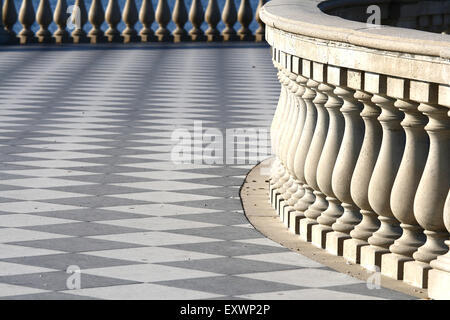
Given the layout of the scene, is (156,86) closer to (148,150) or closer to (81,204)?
(148,150)

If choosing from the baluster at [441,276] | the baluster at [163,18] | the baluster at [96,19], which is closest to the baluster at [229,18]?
the baluster at [163,18]

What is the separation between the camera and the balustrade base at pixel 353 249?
6.77 m

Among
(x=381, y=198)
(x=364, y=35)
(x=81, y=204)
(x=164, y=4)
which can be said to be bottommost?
(x=164, y=4)

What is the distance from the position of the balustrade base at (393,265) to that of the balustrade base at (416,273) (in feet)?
0.12

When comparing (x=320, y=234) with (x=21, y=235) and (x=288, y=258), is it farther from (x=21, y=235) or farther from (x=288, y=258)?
(x=21, y=235)

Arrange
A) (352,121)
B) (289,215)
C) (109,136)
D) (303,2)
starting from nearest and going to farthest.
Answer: (352,121) → (289,215) → (303,2) → (109,136)

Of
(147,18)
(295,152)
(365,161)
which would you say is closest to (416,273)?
(365,161)

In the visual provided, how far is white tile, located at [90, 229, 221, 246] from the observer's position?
24.1 feet

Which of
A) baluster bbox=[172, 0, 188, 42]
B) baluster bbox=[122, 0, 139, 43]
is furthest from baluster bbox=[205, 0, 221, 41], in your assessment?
baluster bbox=[122, 0, 139, 43]

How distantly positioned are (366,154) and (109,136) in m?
5.46

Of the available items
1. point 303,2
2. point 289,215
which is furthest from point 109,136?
point 289,215

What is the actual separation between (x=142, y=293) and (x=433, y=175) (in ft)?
5.12

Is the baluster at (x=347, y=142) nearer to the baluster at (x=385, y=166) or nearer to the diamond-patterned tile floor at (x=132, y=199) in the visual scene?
the baluster at (x=385, y=166)
